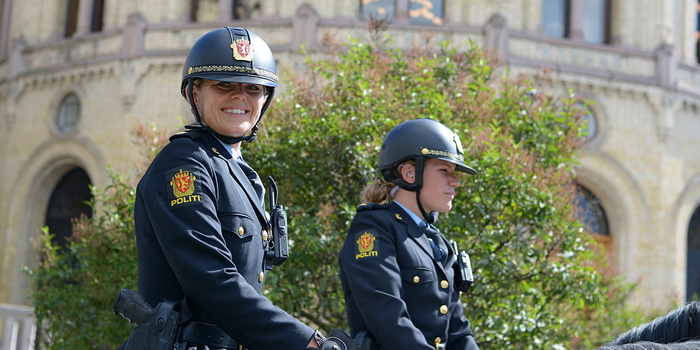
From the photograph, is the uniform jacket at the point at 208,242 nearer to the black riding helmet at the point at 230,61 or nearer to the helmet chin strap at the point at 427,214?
the black riding helmet at the point at 230,61

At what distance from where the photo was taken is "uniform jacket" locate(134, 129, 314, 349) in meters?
2.98

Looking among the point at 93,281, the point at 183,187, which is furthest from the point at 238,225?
the point at 93,281

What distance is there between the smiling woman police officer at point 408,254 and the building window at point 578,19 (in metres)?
19.8

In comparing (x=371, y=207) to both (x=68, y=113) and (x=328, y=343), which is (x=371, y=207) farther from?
(x=68, y=113)

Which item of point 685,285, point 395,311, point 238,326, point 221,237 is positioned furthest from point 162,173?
point 685,285

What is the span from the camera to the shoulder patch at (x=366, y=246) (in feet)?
13.6

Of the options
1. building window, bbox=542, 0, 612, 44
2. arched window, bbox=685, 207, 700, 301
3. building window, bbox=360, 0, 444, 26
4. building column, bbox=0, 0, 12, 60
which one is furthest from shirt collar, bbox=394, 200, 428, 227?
building column, bbox=0, 0, 12, 60

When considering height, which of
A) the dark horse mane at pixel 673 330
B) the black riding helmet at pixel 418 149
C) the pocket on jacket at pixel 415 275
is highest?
the black riding helmet at pixel 418 149

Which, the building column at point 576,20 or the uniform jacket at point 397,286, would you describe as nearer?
the uniform jacket at point 397,286

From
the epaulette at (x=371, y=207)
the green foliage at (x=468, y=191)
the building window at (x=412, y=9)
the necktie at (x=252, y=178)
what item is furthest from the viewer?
the building window at (x=412, y=9)

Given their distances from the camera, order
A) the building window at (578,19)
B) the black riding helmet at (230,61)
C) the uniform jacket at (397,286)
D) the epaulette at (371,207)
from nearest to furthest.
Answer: the black riding helmet at (230,61)
the uniform jacket at (397,286)
the epaulette at (371,207)
the building window at (578,19)

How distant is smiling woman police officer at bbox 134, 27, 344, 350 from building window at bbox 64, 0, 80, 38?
77.8 feet

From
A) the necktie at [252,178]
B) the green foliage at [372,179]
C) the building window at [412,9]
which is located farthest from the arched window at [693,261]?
the necktie at [252,178]

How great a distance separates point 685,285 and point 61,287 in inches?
713
